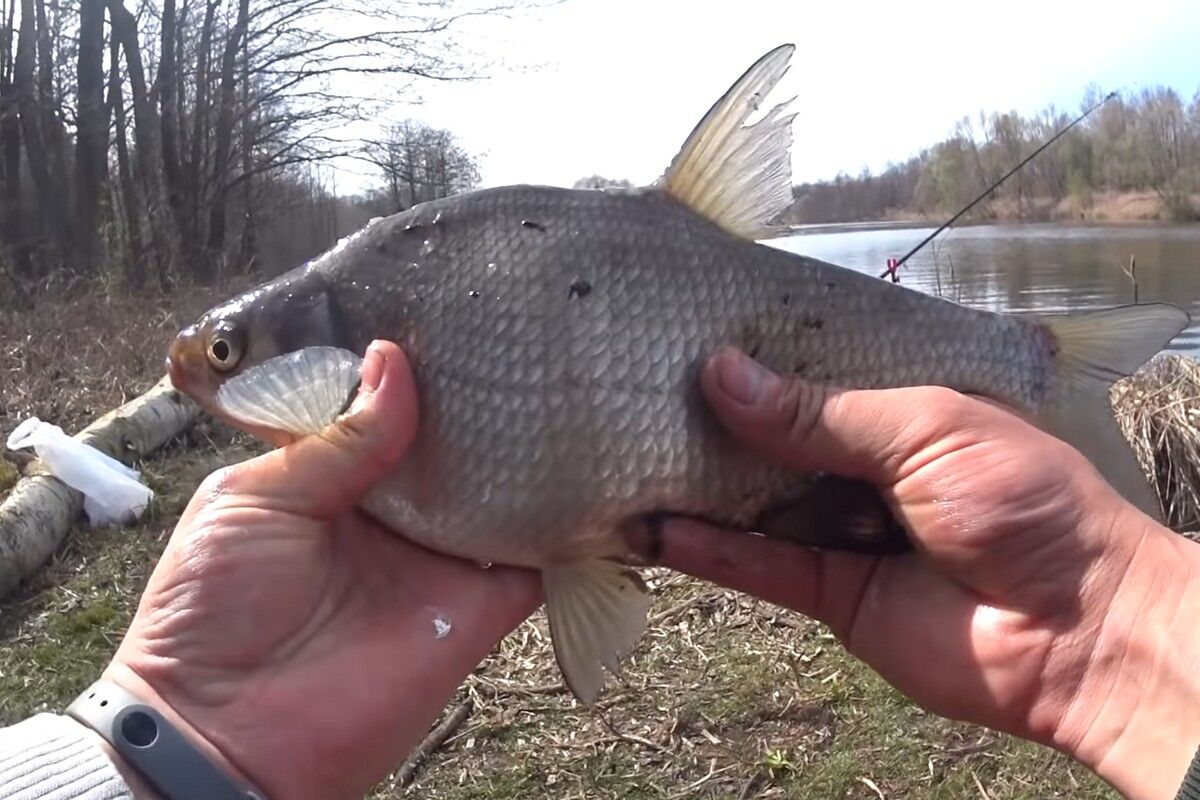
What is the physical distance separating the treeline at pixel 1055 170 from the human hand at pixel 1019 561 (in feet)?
89.7

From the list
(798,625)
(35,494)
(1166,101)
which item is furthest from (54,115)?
(1166,101)

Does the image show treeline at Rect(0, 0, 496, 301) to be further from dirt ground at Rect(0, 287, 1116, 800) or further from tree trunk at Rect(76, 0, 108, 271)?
dirt ground at Rect(0, 287, 1116, 800)

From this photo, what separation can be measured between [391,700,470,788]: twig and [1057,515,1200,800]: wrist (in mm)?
2374

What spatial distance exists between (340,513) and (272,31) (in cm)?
2193

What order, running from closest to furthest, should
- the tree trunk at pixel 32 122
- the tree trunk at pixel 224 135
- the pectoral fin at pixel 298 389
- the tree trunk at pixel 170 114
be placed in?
the pectoral fin at pixel 298 389 → the tree trunk at pixel 32 122 → the tree trunk at pixel 170 114 → the tree trunk at pixel 224 135

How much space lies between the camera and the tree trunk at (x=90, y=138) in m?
20.6

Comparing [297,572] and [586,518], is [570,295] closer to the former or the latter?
[586,518]


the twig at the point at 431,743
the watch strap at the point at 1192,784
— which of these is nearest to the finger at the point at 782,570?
the watch strap at the point at 1192,784

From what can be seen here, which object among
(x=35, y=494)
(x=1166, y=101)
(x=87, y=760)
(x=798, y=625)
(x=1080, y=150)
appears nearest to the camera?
(x=87, y=760)

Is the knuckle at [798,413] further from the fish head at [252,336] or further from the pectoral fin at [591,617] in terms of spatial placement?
the fish head at [252,336]

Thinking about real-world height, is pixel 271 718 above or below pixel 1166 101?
below

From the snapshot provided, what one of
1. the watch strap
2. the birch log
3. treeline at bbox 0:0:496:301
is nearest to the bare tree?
treeline at bbox 0:0:496:301

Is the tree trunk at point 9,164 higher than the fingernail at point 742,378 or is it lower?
higher

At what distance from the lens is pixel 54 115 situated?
70.6 feet
